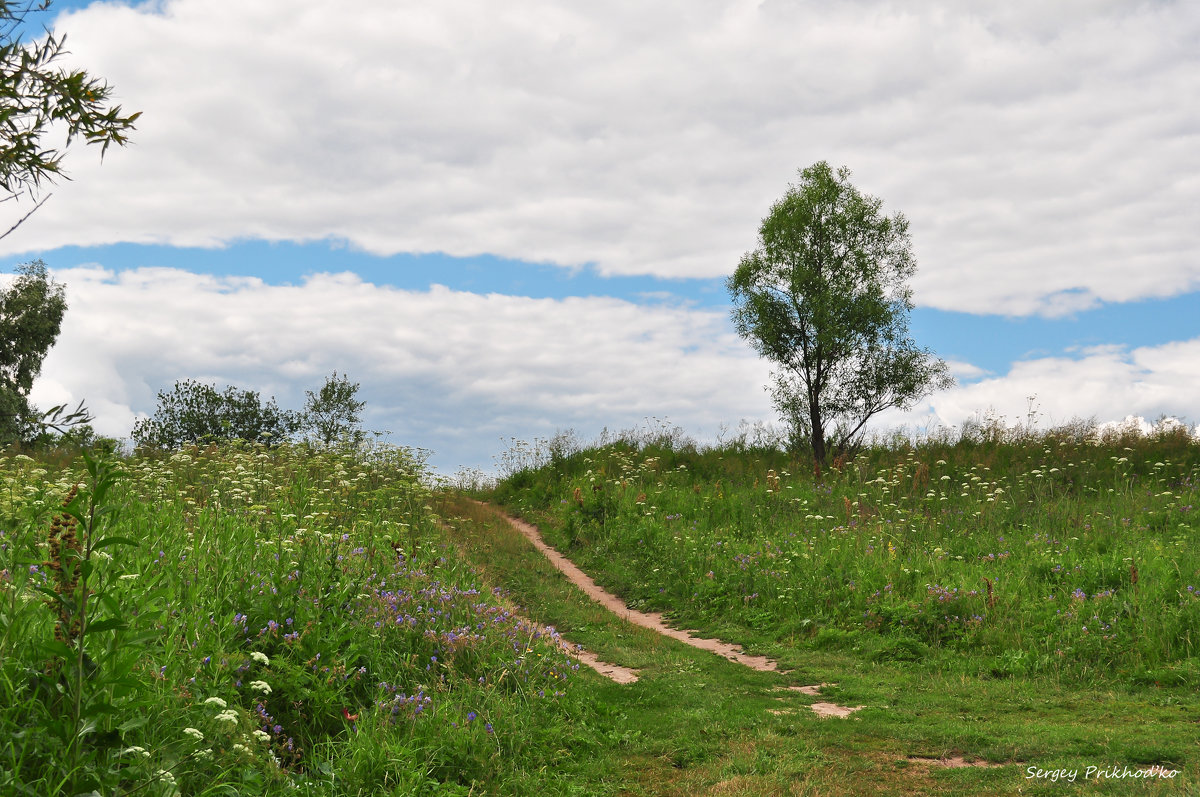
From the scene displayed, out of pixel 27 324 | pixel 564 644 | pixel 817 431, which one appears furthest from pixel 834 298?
pixel 27 324

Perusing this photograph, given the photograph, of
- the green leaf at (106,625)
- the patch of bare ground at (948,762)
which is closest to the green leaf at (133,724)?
the green leaf at (106,625)

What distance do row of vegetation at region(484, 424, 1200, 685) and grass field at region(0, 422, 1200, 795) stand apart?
7 centimetres

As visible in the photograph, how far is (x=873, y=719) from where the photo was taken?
7.93m

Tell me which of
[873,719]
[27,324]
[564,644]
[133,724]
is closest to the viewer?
[133,724]

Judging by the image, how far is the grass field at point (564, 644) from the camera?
15.7ft

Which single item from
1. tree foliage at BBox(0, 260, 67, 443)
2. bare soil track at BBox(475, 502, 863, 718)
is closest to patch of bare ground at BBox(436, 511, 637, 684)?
bare soil track at BBox(475, 502, 863, 718)

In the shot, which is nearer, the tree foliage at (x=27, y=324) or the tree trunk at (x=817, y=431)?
the tree trunk at (x=817, y=431)

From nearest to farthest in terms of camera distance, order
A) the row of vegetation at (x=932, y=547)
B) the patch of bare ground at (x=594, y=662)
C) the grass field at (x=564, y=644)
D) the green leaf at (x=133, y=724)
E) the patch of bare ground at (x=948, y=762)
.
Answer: the green leaf at (x=133, y=724) < the grass field at (x=564, y=644) < the patch of bare ground at (x=948, y=762) < the patch of bare ground at (x=594, y=662) < the row of vegetation at (x=932, y=547)

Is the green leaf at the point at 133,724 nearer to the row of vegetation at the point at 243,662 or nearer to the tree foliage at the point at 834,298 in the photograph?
the row of vegetation at the point at 243,662

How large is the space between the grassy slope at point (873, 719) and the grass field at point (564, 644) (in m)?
0.04

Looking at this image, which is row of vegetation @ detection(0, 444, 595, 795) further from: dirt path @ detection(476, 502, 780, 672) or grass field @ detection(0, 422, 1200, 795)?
dirt path @ detection(476, 502, 780, 672)

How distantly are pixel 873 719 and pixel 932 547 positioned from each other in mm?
6824

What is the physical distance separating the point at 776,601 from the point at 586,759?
679cm

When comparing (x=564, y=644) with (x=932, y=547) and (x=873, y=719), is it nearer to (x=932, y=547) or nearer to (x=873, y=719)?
(x=873, y=719)
